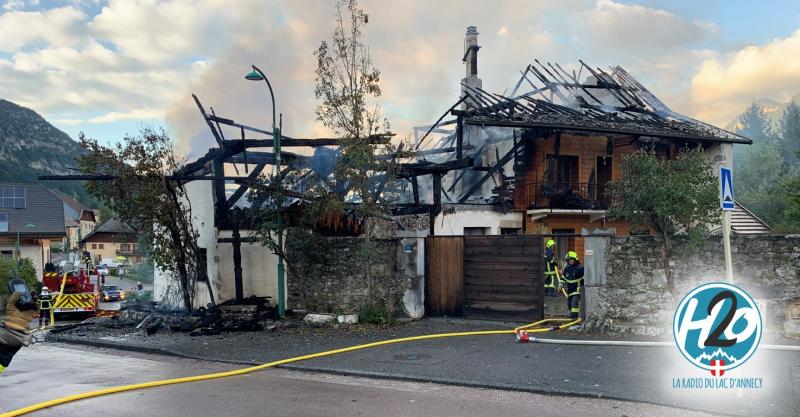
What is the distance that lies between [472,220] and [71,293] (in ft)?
42.1

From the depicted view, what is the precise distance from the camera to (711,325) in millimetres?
6215

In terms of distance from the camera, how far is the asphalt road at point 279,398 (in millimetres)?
7004

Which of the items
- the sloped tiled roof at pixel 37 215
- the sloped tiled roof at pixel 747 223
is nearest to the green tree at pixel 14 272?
the sloped tiled roof at pixel 37 215

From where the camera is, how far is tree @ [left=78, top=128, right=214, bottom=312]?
14445 millimetres

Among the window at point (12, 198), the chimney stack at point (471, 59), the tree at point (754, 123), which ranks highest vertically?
the tree at point (754, 123)

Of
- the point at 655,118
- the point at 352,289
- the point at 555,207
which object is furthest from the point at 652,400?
the point at 655,118

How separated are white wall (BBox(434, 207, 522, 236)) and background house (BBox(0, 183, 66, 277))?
101 feet

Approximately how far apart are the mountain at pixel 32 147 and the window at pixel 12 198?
6474 centimetres

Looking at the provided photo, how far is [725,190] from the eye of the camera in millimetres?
7297

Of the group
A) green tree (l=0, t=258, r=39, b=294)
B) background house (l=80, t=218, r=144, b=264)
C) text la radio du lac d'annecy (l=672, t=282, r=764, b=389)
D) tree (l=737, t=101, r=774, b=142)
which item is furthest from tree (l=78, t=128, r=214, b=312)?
tree (l=737, t=101, r=774, b=142)

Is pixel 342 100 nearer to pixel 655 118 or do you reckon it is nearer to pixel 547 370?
pixel 547 370

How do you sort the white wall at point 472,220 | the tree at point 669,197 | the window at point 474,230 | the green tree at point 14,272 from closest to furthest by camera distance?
the tree at point 669,197
the white wall at point 472,220
the window at point 474,230
the green tree at point 14,272

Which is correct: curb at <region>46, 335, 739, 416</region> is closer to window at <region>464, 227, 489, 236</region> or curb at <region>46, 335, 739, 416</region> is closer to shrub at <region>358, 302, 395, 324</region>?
shrub at <region>358, 302, 395, 324</region>

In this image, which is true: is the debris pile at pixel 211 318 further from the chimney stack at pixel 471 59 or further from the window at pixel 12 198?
the window at pixel 12 198
